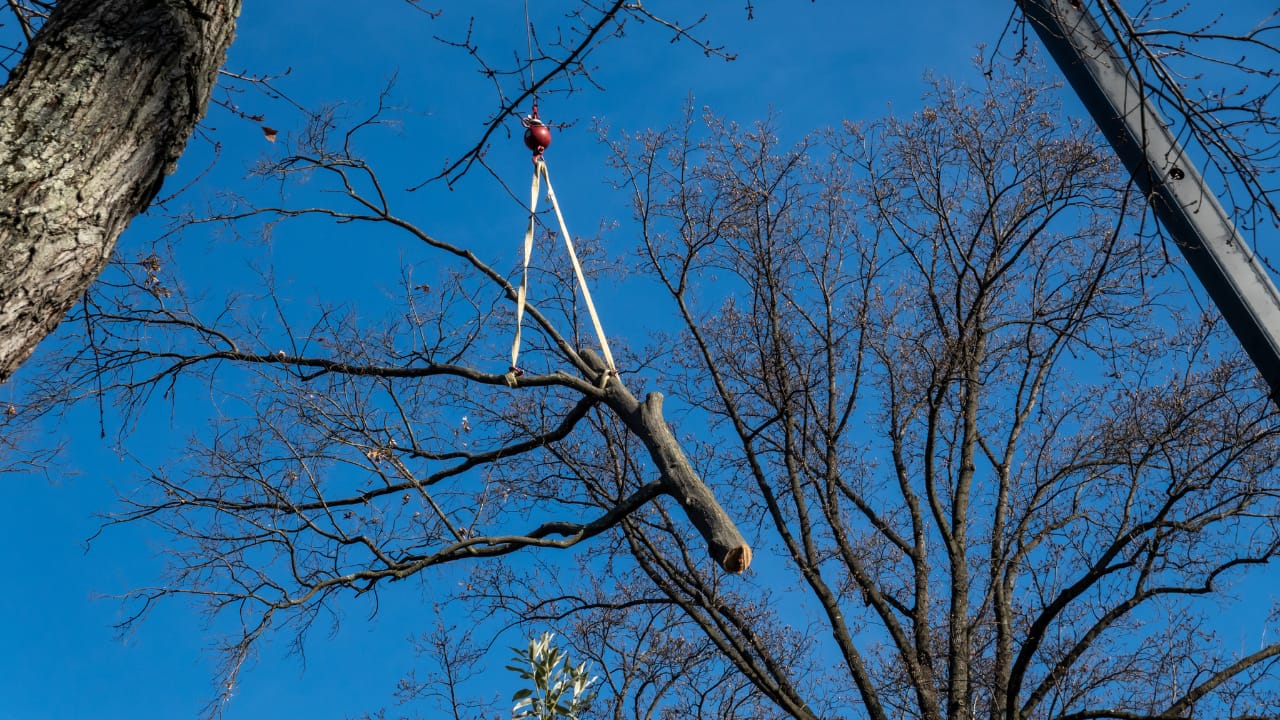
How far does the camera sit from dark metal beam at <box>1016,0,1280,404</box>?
415 centimetres

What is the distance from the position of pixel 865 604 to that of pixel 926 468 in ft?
4.43

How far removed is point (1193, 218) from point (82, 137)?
3.91 meters

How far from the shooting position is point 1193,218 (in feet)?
13.6

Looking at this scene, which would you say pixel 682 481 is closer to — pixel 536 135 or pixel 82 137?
pixel 536 135

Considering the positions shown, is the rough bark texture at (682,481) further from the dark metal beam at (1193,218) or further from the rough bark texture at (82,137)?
the rough bark texture at (82,137)

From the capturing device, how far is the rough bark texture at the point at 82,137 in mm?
2125

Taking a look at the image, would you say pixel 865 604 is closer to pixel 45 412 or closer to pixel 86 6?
pixel 45 412

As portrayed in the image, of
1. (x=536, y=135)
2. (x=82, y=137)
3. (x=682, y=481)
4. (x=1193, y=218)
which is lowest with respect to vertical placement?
(x=82, y=137)

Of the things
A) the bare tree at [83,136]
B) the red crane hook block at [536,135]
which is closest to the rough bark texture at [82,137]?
the bare tree at [83,136]

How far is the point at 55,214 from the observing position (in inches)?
84.6

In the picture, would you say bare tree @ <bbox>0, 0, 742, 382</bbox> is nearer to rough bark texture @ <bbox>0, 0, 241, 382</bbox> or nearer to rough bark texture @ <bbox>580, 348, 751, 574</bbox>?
rough bark texture @ <bbox>0, 0, 241, 382</bbox>

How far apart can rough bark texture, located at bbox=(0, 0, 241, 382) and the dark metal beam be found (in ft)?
10.6

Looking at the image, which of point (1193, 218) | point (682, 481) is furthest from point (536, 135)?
point (1193, 218)

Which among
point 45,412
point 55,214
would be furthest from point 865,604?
point 55,214
